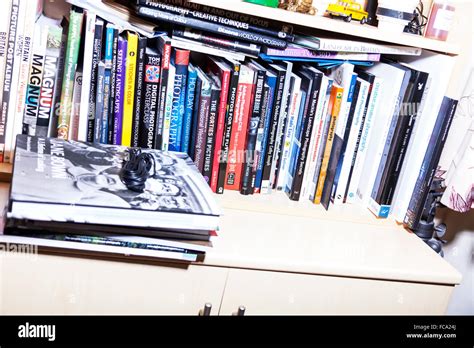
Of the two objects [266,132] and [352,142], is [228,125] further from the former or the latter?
[352,142]

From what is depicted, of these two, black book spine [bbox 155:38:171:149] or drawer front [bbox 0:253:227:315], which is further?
black book spine [bbox 155:38:171:149]

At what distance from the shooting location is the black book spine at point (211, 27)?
1.22 m

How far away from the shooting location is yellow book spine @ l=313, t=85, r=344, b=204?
136cm

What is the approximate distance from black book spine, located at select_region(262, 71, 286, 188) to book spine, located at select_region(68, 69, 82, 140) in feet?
1.33

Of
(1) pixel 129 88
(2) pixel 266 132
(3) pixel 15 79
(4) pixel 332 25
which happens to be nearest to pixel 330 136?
(2) pixel 266 132

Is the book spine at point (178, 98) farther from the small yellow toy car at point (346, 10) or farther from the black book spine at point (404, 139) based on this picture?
the black book spine at point (404, 139)

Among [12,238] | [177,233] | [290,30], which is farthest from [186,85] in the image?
[12,238]

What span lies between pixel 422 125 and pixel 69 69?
0.76 metres

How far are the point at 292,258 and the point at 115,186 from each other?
0.36 meters

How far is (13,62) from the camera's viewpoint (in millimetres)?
1214

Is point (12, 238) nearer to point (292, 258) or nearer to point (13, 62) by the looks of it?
point (13, 62)

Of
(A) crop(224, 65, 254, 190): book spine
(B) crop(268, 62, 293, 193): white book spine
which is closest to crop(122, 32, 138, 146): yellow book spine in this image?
(A) crop(224, 65, 254, 190): book spine

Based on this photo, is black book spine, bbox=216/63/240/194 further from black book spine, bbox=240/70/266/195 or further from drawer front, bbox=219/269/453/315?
drawer front, bbox=219/269/453/315

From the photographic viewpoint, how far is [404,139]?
1.40 metres
